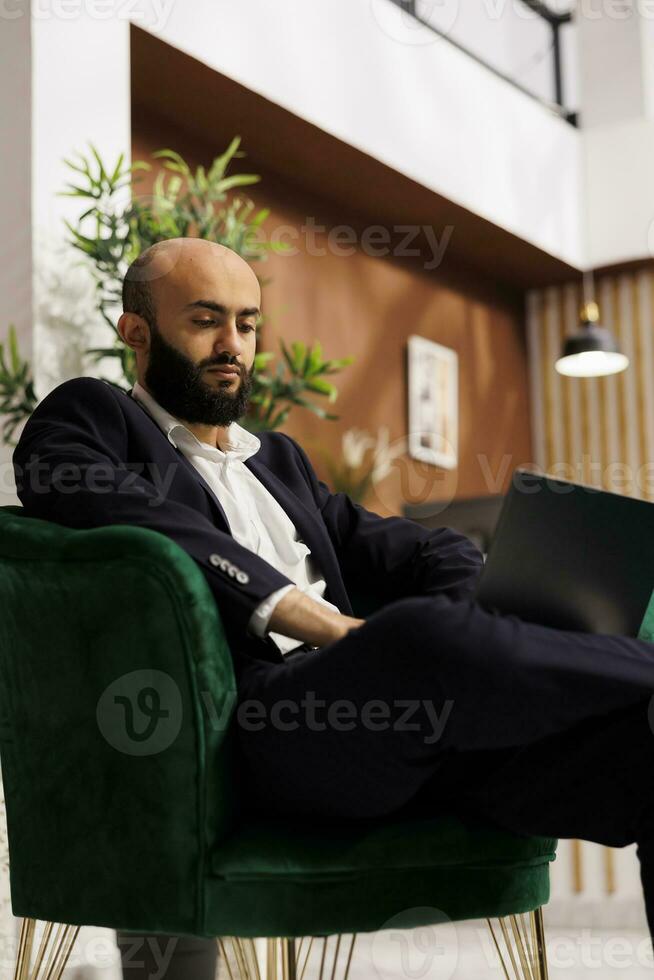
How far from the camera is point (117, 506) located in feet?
5.10

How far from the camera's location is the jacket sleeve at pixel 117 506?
4.99 feet

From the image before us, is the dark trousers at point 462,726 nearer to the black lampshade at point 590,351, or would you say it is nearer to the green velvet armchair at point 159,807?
the green velvet armchair at point 159,807

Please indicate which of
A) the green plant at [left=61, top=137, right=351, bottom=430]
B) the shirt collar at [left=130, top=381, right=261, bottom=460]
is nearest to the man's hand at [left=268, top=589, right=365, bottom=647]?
the shirt collar at [left=130, top=381, right=261, bottom=460]

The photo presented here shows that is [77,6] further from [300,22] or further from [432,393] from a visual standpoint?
[432,393]

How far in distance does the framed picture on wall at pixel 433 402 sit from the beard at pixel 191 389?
3443 millimetres

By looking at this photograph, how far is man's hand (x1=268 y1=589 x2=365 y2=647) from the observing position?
1514 mm

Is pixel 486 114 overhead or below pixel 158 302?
overhead

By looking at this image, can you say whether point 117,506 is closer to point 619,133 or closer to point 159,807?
point 159,807

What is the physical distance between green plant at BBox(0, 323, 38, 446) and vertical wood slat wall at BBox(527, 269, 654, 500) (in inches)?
144

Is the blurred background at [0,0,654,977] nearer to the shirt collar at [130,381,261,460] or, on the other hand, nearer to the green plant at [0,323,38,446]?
the green plant at [0,323,38,446]

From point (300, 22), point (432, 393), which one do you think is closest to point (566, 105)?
point (432, 393)

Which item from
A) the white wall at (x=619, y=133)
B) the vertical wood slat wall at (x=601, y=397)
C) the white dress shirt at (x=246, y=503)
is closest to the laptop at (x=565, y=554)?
the white dress shirt at (x=246, y=503)

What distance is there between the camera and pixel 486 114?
5355mm

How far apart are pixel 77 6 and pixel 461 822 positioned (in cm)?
272
